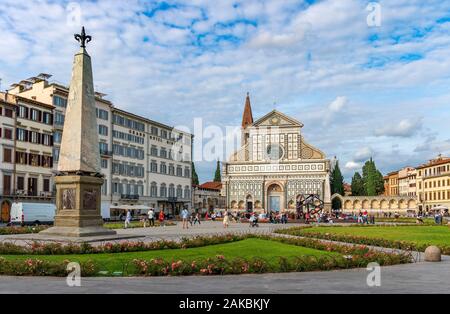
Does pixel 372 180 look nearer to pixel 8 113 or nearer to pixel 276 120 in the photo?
pixel 276 120

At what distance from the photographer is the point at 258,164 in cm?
8806

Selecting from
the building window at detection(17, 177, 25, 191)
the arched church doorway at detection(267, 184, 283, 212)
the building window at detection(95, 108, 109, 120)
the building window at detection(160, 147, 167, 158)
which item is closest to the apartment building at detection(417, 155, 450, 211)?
the arched church doorway at detection(267, 184, 283, 212)

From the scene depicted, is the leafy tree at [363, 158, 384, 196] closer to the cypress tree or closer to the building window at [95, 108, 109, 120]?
the cypress tree

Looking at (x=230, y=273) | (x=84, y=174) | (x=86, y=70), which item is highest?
(x=86, y=70)

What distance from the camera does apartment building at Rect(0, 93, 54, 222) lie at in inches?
1845

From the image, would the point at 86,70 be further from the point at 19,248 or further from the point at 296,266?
the point at 296,266

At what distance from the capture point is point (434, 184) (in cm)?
9594

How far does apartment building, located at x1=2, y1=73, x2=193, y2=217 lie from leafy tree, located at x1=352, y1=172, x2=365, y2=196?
134 ft

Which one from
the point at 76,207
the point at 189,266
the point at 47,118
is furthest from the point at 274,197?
the point at 189,266

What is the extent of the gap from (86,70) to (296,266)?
13.5 metres

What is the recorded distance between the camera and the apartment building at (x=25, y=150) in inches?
1845

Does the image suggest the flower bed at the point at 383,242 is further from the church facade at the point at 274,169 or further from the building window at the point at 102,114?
the church facade at the point at 274,169

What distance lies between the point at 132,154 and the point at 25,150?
61.8 ft
